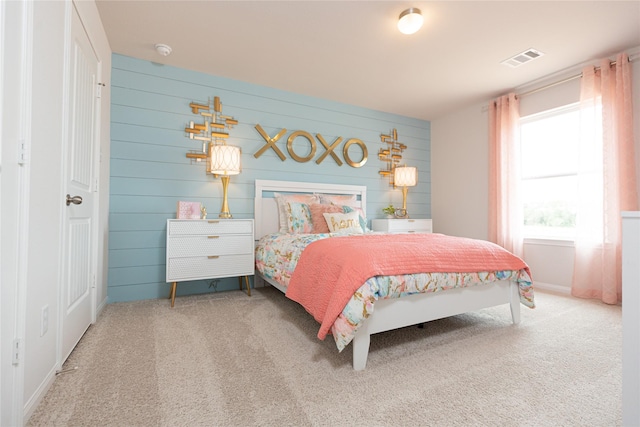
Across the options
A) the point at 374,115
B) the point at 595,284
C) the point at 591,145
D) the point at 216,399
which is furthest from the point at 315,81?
the point at 595,284

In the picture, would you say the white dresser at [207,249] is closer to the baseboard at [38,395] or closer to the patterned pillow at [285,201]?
the patterned pillow at [285,201]

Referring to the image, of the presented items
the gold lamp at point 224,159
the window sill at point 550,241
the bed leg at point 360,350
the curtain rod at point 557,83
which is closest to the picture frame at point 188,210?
the gold lamp at point 224,159

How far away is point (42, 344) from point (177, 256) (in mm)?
1333

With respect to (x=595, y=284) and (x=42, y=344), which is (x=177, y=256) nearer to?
(x=42, y=344)

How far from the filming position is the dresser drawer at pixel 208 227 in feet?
8.58

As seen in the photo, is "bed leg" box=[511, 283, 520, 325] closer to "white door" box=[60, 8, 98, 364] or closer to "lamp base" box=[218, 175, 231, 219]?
"lamp base" box=[218, 175, 231, 219]

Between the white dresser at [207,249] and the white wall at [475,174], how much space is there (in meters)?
3.15

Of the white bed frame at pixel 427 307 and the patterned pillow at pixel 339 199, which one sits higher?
the patterned pillow at pixel 339 199

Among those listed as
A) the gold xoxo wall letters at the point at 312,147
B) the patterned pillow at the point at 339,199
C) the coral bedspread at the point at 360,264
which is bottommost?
the coral bedspread at the point at 360,264

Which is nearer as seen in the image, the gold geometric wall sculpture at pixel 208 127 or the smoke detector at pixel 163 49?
the smoke detector at pixel 163 49

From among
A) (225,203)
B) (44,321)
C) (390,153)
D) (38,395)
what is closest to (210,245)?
(225,203)

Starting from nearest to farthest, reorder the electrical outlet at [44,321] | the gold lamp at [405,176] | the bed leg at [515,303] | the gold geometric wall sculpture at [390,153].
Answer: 1. the electrical outlet at [44,321]
2. the bed leg at [515,303]
3. the gold lamp at [405,176]
4. the gold geometric wall sculpture at [390,153]

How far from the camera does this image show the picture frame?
9.45ft

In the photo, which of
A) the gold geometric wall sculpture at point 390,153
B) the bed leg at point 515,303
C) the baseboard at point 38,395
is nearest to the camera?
the baseboard at point 38,395
